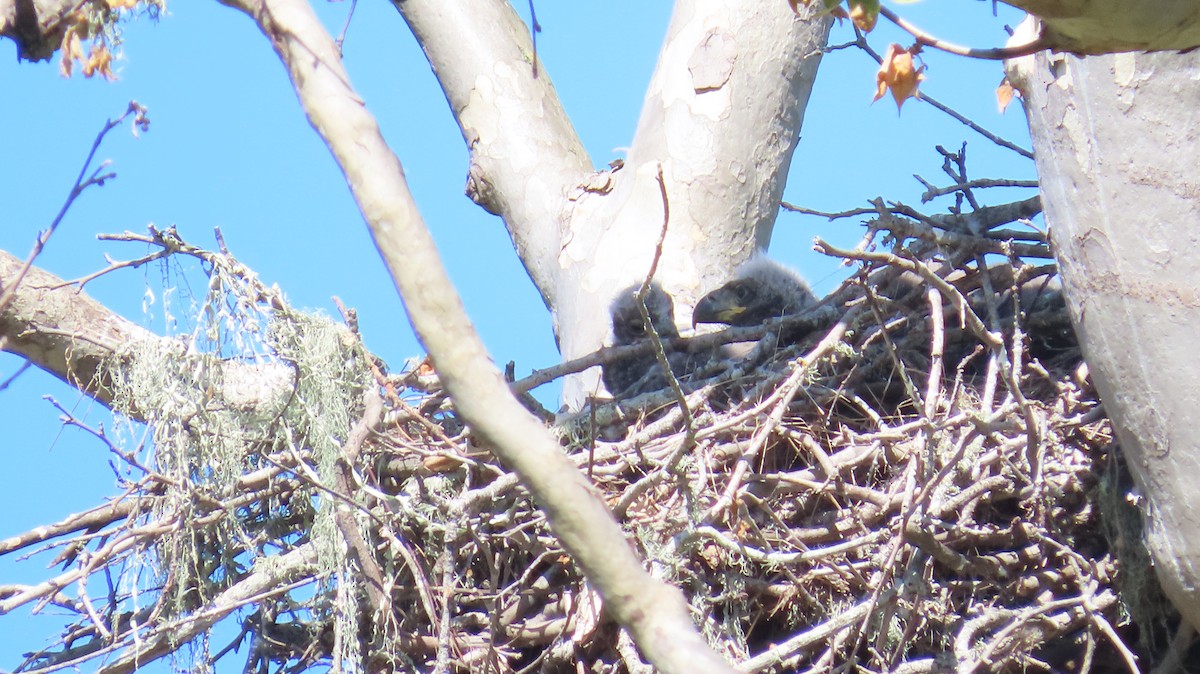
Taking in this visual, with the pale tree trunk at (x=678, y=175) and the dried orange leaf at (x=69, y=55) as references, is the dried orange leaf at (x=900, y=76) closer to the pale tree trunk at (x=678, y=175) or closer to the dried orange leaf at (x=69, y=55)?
the pale tree trunk at (x=678, y=175)

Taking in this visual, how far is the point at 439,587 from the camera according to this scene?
3.28 m

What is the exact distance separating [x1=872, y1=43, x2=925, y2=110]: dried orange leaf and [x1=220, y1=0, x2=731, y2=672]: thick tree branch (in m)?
2.55

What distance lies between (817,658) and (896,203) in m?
1.49

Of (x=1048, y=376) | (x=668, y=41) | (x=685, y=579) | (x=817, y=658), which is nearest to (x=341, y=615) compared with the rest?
(x=685, y=579)

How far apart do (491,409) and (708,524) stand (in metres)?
1.77

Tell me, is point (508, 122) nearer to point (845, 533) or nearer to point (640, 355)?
point (640, 355)

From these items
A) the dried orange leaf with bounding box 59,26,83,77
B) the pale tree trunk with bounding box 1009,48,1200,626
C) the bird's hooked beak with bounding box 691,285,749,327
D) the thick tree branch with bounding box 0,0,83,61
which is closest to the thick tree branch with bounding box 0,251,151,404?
the thick tree branch with bounding box 0,0,83,61

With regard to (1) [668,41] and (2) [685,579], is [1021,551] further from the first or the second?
(1) [668,41]

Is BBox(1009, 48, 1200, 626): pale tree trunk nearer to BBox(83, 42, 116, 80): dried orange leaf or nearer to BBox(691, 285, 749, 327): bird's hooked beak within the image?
BBox(691, 285, 749, 327): bird's hooked beak

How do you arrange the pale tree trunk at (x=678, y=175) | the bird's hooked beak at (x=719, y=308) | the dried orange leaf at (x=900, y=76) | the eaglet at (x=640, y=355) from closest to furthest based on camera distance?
1. the dried orange leaf at (x=900, y=76)
2. the eaglet at (x=640, y=355)
3. the bird's hooked beak at (x=719, y=308)
4. the pale tree trunk at (x=678, y=175)

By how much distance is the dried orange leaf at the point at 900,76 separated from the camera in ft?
12.0

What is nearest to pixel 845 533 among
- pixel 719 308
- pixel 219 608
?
pixel 719 308

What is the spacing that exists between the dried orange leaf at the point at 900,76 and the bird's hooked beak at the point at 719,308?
48.7 inches

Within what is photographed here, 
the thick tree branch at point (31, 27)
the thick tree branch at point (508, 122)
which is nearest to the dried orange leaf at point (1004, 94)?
the thick tree branch at point (508, 122)
